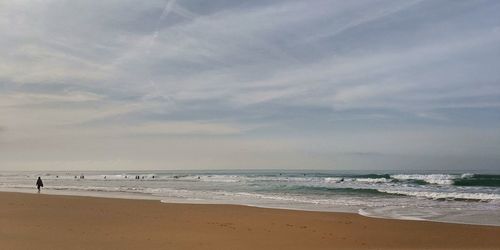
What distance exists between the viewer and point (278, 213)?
646 inches

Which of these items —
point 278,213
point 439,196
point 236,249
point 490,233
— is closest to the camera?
point 236,249

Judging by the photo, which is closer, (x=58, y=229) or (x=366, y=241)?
(x=366, y=241)

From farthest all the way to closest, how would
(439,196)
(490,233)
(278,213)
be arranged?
(439,196) → (278,213) → (490,233)

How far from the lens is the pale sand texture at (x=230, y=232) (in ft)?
31.8

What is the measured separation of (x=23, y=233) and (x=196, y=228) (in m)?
4.35

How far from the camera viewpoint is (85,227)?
1230 cm

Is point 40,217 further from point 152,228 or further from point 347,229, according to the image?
point 347,229

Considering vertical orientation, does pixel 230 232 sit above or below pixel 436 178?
below

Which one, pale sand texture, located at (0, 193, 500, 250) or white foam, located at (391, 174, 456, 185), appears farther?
white foam, located at (391, 174, 456, 185)

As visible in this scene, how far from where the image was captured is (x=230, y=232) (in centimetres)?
1159

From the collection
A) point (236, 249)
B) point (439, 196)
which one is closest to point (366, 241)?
point (236, 249)

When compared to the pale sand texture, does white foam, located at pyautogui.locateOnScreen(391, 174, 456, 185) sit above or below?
above

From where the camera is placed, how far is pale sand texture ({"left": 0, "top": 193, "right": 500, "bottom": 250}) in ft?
31.8

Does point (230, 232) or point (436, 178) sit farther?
point (436, 178)
